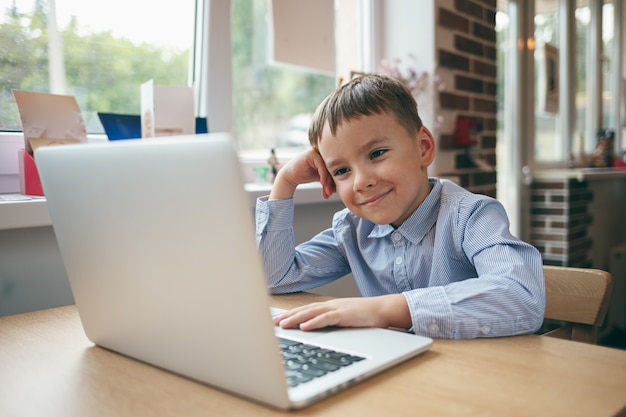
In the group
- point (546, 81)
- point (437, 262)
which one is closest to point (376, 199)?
point (437, 262)

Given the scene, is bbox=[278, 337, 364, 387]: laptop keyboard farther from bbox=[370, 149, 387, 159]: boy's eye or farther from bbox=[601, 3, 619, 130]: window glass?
bbox=[601, 3, 619, 130]: window glass

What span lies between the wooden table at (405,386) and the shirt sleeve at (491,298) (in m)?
0.02

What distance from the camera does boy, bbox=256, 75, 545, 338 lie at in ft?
2.59

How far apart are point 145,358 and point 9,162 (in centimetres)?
82

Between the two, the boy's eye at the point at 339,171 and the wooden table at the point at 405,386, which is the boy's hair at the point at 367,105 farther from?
the wooden table at the point at 405,386

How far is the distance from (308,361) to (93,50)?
1.14m

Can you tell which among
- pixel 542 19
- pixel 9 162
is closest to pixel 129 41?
pixel 9 162

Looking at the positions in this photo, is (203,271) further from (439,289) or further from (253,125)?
(253,125)

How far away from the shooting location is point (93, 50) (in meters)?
1.46

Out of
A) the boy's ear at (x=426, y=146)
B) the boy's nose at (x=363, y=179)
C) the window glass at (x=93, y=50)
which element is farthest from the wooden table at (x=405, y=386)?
the window glass at (x=93, y=50)

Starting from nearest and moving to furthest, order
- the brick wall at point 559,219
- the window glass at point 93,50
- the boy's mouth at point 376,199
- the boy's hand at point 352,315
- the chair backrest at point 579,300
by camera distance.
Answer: the boy's hand at point 352,315
the chair backrest at point 579,300
the boy's mouth at point 376,199
the window glass at point 93,50
the brick wall at point 559,219

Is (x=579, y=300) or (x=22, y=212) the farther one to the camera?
(x=22, y=212)

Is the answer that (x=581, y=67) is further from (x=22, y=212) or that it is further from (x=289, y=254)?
(x=22, y=212)

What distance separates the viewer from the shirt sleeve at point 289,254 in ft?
3.74
